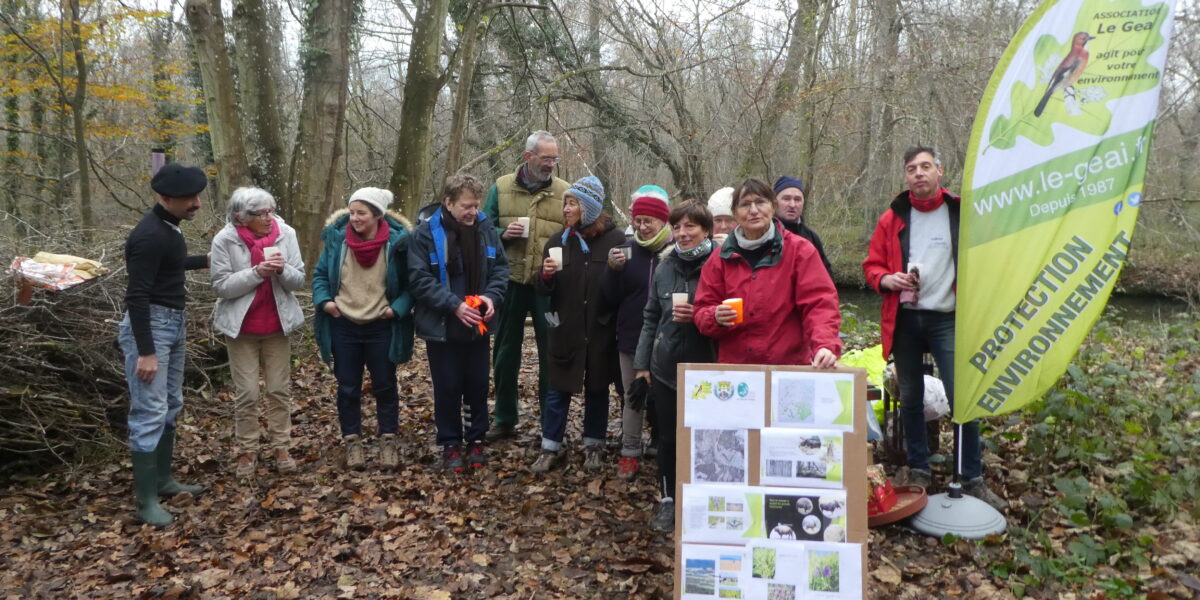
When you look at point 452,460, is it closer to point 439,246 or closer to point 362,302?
point 362,302

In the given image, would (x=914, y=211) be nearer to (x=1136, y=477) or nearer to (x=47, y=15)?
(x=1136, y=477)

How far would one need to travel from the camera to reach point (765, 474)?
2969 millimetres

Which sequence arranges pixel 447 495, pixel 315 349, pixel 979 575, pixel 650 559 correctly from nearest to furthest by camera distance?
pixel 979 575
pixel 650 559
pixel 447 495
pixel 315 349

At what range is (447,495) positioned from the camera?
4.63 meters

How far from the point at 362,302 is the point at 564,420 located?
5.09ft

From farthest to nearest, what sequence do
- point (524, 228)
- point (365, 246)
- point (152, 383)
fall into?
point (524, 228), point (365, 246), point (152, 383)

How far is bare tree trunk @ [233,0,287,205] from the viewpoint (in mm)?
7223

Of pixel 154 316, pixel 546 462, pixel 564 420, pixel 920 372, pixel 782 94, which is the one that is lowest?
pixel 546 462

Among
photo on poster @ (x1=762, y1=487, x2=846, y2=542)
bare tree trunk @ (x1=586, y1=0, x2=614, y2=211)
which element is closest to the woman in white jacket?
photo on poster @ (x1=762, y1=487, x2=846, y2=542)

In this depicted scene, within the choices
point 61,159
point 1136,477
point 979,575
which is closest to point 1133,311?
point 1136,477

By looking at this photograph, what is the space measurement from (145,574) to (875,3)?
12.9 m

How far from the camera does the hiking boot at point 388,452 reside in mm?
5047

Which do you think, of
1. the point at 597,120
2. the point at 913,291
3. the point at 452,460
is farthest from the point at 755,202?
the point at 597,120

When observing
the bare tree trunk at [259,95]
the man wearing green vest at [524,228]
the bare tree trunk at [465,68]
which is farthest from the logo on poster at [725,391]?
the bare tree trunk at [465,68]
